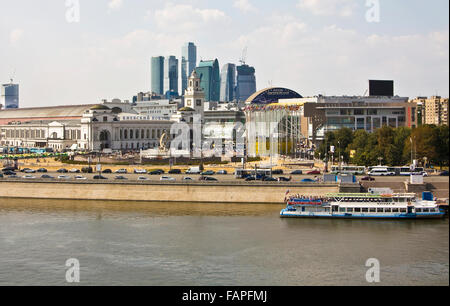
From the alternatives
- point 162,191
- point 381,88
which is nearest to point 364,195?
point 162,191

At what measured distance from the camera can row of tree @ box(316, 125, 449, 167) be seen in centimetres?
5578

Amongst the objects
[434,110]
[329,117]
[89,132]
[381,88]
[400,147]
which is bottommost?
[400,147]

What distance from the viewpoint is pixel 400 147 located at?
60.8 metres

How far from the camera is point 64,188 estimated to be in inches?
2008

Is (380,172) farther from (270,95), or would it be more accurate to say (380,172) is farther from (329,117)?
(270,95)

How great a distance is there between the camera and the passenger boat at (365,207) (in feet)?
131

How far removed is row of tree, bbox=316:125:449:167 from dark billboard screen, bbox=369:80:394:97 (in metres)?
42.3

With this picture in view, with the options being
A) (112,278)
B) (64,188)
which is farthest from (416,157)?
(112,278)

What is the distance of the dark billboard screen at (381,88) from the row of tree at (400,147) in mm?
42310

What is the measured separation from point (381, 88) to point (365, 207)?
2885 inches

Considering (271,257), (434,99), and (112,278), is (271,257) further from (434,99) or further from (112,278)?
(434,99)
